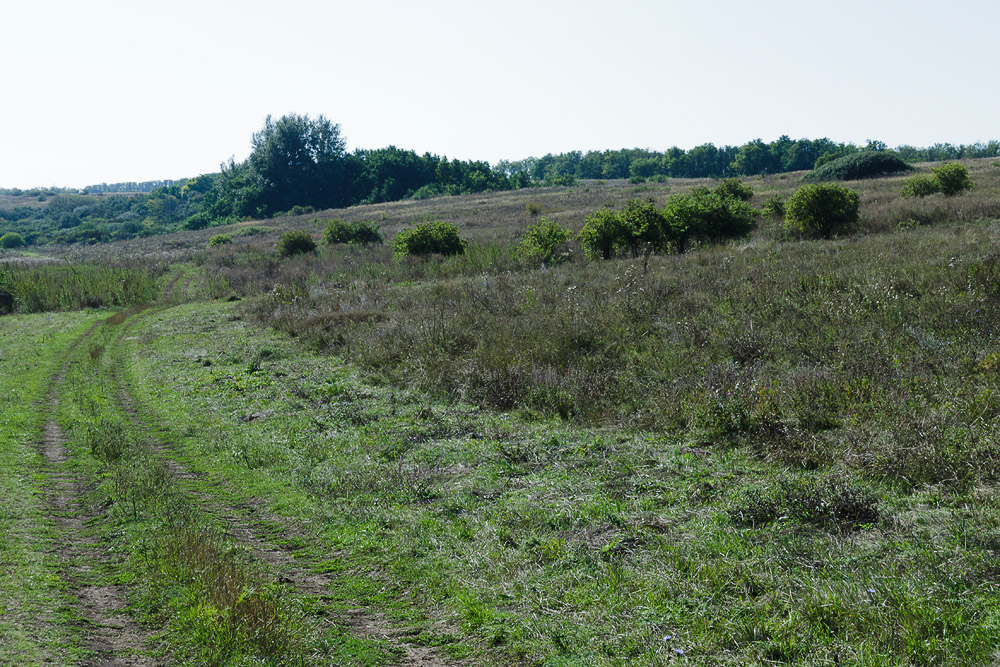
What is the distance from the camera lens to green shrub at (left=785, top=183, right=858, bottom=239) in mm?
23812

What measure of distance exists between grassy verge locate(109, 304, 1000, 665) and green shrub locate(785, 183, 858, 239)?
19.2m

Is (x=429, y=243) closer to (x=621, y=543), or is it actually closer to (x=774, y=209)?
(x=774, y=209)

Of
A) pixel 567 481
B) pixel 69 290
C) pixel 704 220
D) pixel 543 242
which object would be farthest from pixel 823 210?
pixel 69 290

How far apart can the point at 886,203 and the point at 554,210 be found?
83.9 feet

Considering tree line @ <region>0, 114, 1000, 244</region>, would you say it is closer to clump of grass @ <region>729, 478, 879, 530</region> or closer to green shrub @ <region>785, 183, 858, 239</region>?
green shrub @ <region>785, 183, 858, 239</region>

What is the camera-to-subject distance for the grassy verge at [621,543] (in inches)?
160

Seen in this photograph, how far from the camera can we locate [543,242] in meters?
26.3

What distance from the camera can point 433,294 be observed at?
2017cm

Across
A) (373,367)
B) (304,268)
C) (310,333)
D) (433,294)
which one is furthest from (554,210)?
(373,367)

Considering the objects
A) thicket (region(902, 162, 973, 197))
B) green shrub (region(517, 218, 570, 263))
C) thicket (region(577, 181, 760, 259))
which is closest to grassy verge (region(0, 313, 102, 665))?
green shrub (region(517, 218, 570, 263))

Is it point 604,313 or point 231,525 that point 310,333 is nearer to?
point 604,313

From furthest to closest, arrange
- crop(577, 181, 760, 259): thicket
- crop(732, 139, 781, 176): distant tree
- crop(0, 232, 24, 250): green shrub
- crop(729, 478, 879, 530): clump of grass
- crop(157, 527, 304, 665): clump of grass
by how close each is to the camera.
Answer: crop(732, 139, 781, 176): distant tree
crop(0, 232, 24, 250): green shrub
crop(577, 181, 760, 259): thicket
crop(729, 478, 879, 530): clump of grass
crop(157, 527, 304, 665): clump of grass

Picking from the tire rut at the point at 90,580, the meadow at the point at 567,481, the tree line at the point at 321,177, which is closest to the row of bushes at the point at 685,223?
the meadow at the point at 567,481

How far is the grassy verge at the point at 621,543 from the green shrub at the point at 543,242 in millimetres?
16971
